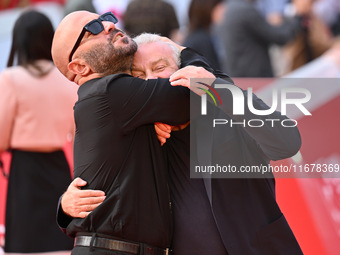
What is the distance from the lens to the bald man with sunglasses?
2.99 meters

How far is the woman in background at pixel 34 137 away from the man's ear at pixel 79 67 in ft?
5.47

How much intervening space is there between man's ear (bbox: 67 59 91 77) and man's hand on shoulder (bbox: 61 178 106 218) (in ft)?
1.78

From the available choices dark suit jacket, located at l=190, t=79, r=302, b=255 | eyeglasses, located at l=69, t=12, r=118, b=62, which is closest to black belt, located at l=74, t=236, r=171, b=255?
dark suit jacket, located at l=190, t=79, r=302, b=255

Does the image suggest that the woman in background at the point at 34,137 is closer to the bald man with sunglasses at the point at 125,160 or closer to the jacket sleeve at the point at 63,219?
the jacket sleeve at the point at 63,219

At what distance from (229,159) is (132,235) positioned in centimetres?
62

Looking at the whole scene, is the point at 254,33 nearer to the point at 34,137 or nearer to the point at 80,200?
the point at 34,137

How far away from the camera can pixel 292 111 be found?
17.0ft

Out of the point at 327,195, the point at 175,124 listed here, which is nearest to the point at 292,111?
the point at 327,195

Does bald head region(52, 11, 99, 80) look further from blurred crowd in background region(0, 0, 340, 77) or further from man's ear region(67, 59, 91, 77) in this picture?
blurred crowd in background region(0, 0, 340, 77)

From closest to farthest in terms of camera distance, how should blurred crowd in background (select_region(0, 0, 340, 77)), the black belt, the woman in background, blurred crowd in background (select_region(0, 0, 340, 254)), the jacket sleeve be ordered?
the black belt < the jacket sleeve < the woman in background < blurred crowd in background (select_region(0, 0, 340, 254)) < blurred crowd in background (select_region(0, 0, 340, 77))

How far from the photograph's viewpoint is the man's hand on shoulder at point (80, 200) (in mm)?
3047

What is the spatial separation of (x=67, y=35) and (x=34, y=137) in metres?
1.73

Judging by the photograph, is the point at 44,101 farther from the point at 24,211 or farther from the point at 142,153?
the point at 142,153

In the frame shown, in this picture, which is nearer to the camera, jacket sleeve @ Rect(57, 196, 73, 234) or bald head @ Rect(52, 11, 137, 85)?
bald head @ Rect(52, 11, 137, 85)
